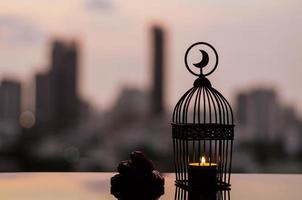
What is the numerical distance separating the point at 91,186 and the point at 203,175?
13.9 inches

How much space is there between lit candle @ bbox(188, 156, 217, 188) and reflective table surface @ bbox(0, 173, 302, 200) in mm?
56

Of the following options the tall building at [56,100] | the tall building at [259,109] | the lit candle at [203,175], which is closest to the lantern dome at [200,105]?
the lit candle at [203,175]

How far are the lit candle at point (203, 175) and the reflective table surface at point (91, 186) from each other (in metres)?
0.06

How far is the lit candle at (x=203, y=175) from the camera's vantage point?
1185mm

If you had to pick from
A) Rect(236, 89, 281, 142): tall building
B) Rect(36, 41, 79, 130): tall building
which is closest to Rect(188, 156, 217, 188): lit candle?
Rect(236, 89, 281, 142): tall building

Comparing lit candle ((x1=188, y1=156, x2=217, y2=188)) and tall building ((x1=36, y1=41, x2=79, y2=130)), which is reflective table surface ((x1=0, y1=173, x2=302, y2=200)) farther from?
tall building ((x1=36, y1=41, x2=79, y2=130))

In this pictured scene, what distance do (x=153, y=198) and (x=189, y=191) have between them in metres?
0.09

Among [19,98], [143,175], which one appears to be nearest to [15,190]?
[143,175]

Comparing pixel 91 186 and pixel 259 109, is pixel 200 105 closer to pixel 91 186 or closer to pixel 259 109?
pixel 91 186

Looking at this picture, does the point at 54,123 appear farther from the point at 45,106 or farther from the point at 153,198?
the point at 153,198

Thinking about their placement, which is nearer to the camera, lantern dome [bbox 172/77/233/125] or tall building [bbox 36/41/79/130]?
lantern dome [bbox 172/77/233/125]

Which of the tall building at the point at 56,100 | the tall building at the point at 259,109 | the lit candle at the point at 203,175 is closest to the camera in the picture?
the lit candle at the point at 203,175

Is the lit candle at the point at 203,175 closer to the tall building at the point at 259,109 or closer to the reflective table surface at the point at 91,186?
the reflective table surface at the point at 91,186

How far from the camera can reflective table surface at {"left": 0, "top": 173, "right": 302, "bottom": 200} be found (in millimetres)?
1228
